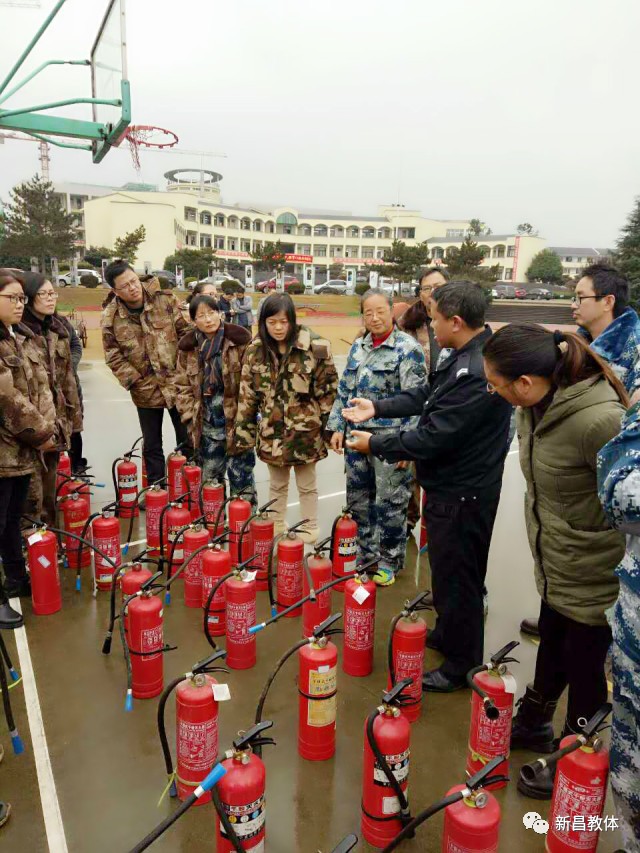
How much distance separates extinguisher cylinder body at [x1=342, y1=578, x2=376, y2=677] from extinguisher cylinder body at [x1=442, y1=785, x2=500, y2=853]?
1.07 m

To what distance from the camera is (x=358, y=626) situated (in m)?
2.67

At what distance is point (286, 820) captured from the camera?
1943 mm

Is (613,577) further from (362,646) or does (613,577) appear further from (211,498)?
(211,498)

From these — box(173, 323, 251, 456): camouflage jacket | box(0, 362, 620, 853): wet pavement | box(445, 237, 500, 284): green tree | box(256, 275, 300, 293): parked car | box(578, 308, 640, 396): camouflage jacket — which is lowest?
box(0, 362, 620, 853): wet pavement

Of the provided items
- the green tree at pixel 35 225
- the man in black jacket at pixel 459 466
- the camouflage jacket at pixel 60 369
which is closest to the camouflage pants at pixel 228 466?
the camouflage jacket at pixel 60 369

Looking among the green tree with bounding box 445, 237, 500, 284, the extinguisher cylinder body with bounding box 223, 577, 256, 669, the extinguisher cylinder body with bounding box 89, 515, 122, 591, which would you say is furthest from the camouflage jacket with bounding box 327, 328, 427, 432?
the green tree with bounding box 445, 237, 500, 284

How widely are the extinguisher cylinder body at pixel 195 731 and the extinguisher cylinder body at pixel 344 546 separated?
1474mm

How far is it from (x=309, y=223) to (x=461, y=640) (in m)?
70.9

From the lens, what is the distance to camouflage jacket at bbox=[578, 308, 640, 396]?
Answer: 3.23 m

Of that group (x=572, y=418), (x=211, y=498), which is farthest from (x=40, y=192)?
(x=572, y=418)

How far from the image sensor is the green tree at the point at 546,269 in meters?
58.2

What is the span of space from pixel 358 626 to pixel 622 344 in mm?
2189

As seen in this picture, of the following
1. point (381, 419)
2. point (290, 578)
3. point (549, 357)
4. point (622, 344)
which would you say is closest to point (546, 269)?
point (622, 344)

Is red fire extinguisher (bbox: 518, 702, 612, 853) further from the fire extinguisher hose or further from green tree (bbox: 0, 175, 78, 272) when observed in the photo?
green tree (bbox: 0, 175, 78, 272)
